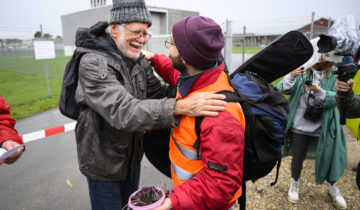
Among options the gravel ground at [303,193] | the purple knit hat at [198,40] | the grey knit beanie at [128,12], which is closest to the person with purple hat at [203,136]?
the purple knit hat at [198,40]

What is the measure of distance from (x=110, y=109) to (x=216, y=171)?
75 cm

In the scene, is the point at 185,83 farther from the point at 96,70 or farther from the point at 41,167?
the point at 41,167

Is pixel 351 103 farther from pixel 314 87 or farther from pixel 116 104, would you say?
pixel 116 104

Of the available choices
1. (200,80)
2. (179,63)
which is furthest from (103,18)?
(200,80)

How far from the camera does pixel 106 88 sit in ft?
4.81

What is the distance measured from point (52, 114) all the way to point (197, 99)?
699 centimetres

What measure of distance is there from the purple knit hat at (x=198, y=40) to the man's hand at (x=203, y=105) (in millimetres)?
221

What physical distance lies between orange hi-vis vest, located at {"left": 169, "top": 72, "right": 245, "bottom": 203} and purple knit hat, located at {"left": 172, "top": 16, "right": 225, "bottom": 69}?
18 cm

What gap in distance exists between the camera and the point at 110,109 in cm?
143

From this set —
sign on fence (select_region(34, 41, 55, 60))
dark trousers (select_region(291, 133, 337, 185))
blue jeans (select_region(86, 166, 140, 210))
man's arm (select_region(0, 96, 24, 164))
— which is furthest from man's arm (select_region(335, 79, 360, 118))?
sign on fence (select_region(34, 41, 55, 60))

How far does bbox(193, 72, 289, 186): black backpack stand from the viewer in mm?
1360

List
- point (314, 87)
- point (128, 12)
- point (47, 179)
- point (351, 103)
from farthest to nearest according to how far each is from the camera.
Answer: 1. point (47, 179)
2. point (314, 87)
3. point (351, 103)
4. point (128, 12)

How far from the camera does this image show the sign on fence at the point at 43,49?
25.9ft

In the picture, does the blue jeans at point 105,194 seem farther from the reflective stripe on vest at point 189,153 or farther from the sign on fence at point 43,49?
the sign on fence at point 43,49
